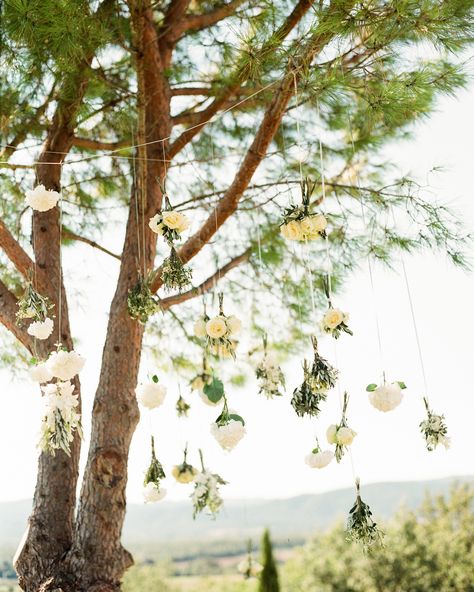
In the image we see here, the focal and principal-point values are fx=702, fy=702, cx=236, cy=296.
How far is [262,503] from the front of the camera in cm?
860

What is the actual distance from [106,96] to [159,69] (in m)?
0.30

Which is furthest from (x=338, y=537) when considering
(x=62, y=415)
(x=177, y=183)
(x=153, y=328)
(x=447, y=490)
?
(x=62, y=415)

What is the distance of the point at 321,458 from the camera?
1.94 meters

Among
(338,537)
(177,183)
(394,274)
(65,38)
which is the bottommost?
(338,537)

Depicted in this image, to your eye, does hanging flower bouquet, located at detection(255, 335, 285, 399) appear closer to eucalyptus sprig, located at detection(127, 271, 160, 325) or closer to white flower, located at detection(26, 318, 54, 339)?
eucalyptus sprig, located at detection(127, 271, 160, 325)

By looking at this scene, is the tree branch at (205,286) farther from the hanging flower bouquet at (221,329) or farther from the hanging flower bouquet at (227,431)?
the hanging flower bouquet at (227,431)

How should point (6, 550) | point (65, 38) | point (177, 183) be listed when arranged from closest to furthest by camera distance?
point (65, 38) → point (177, 183) → point (6, 550)

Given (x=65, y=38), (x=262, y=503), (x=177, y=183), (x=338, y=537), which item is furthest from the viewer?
(x=262, y=503)

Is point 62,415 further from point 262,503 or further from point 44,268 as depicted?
point 262,503

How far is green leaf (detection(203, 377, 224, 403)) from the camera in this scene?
1995 mm

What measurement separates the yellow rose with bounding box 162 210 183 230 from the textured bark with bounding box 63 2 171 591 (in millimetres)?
281

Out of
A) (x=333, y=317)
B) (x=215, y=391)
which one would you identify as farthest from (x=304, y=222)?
(x=215, y=391)

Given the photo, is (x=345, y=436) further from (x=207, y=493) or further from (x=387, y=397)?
(x=207, y=493)

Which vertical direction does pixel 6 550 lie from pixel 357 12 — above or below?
below
